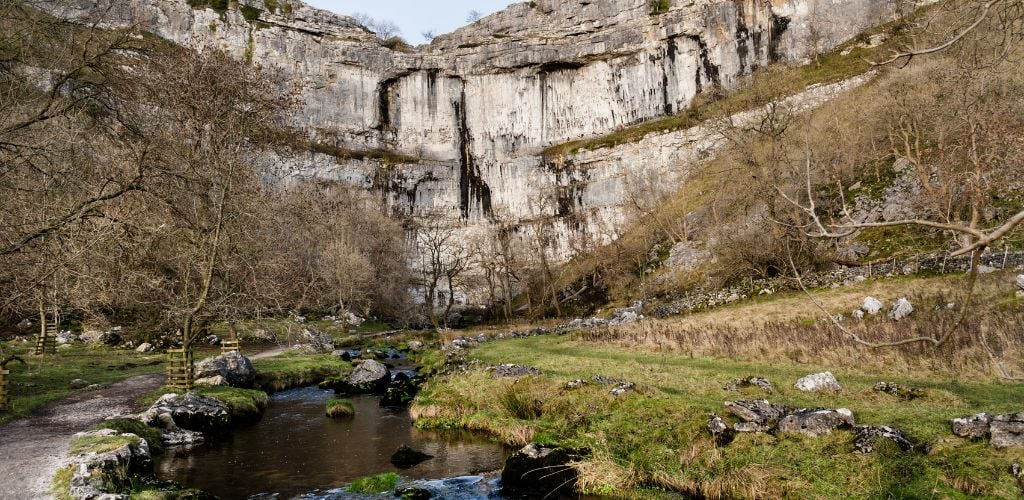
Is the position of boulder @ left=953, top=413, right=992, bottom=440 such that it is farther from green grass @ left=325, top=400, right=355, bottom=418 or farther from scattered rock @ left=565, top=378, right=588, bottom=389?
green grass @ left=325, top=400, right=355, bottom=418

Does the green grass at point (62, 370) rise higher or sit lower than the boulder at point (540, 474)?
higher

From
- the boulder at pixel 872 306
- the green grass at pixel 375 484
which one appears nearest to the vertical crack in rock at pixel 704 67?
the boulder at pixel 872 306

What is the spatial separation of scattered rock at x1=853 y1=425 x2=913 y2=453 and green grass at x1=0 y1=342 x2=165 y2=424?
17.3 meters

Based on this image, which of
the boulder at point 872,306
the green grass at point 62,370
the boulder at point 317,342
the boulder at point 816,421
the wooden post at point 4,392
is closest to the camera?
the boulder at point 816,421

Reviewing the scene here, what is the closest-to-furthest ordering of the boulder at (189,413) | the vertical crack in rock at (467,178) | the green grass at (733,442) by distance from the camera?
the green grass at (733,442)
the boulder at (189,413)
the vertical crack in rock at (467,178)

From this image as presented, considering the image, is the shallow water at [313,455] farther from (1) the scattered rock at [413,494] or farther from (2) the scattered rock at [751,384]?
(2) the scattered rock at [751,384]

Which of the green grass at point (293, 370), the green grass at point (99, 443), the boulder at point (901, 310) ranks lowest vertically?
the green grass at point (293, 370)

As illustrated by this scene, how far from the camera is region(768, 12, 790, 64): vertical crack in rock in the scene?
7181 centimetres

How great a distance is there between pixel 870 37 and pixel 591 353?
6590cm

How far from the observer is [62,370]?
20281mm

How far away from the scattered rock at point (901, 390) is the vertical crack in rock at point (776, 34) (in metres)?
69.9

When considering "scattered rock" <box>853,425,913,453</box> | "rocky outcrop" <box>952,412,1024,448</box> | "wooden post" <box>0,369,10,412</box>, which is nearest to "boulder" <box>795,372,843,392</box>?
"scattered rock" <box>853,425,913,453</box>

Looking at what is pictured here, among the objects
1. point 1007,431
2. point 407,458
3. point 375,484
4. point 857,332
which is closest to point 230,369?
point 407,458

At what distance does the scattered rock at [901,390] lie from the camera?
11.3 m
